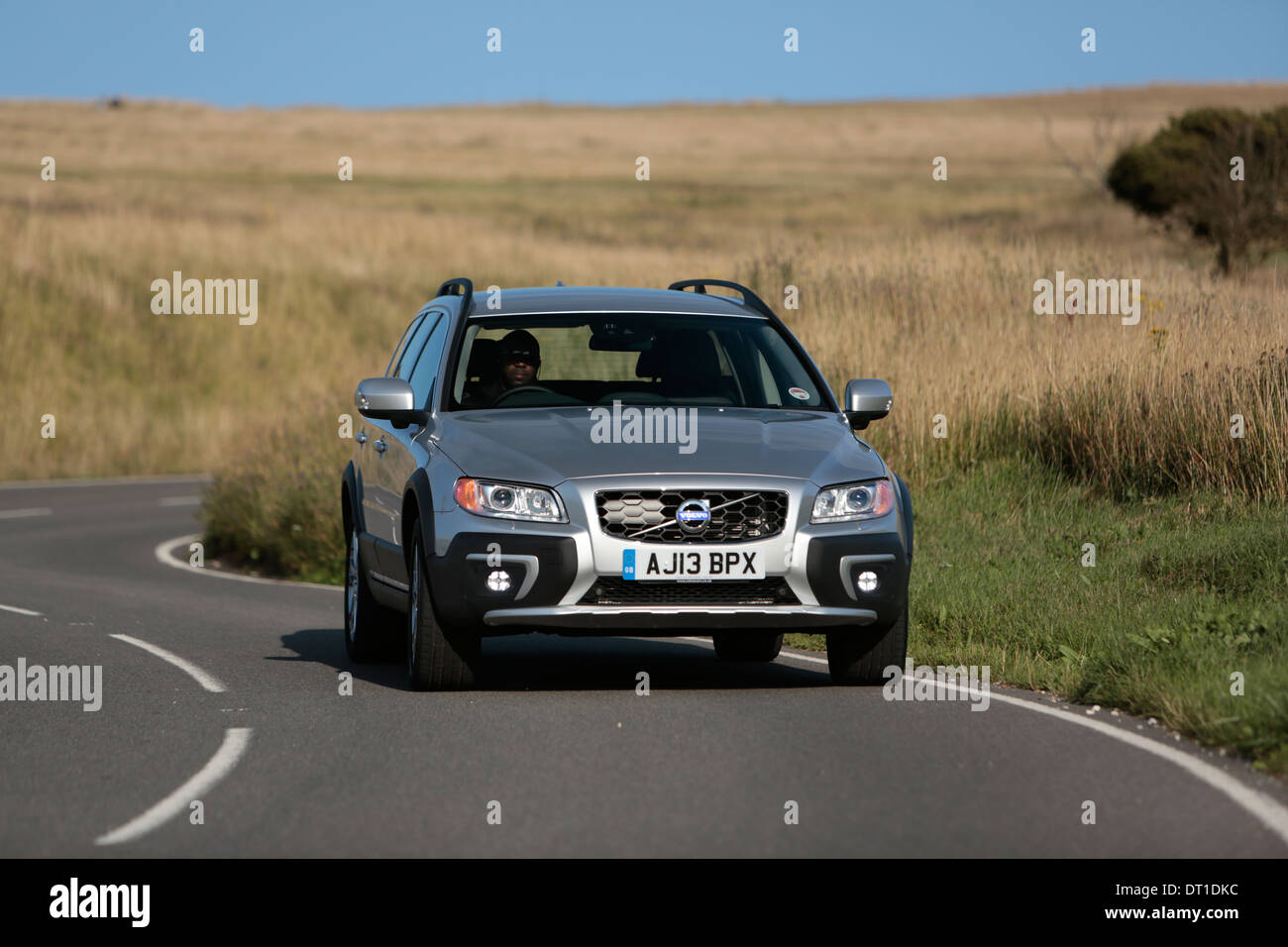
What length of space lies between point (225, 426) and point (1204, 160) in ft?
70.9

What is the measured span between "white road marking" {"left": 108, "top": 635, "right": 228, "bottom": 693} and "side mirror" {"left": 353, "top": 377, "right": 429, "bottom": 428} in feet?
5.50

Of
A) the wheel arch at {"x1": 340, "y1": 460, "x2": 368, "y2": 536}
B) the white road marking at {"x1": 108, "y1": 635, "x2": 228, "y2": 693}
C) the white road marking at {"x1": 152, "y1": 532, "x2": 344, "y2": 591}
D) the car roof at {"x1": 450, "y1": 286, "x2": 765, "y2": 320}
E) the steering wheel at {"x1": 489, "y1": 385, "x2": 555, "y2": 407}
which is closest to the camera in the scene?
the steering wheel at {"x1": 489, "y1": 385, "x2": 555, "y2": 407}

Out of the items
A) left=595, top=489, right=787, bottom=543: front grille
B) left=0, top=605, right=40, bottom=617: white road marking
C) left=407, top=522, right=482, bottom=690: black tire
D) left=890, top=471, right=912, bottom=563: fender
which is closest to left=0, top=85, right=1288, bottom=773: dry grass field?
left=890, top=471, right=912, bottom=563: fender

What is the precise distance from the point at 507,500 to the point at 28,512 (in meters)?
19.5

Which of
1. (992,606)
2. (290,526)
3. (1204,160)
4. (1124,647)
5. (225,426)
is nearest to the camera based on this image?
(1124,647)

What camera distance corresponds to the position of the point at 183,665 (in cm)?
1184

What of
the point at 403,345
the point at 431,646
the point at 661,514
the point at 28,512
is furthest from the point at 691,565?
the point at 28,512

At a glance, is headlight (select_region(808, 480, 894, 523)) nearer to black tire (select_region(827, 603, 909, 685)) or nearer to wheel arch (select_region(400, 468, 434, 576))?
black tire (select_region(827, 603, 909, 685))

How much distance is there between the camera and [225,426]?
3897 cm

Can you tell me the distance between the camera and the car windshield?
34.7ft

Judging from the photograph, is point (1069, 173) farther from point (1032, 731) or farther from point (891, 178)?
point (1032, 731)

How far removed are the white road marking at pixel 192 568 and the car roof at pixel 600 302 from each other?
7527mm

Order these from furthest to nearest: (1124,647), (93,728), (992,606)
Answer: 1. (992,606)
2. (1124,647)
3. (93,728)
